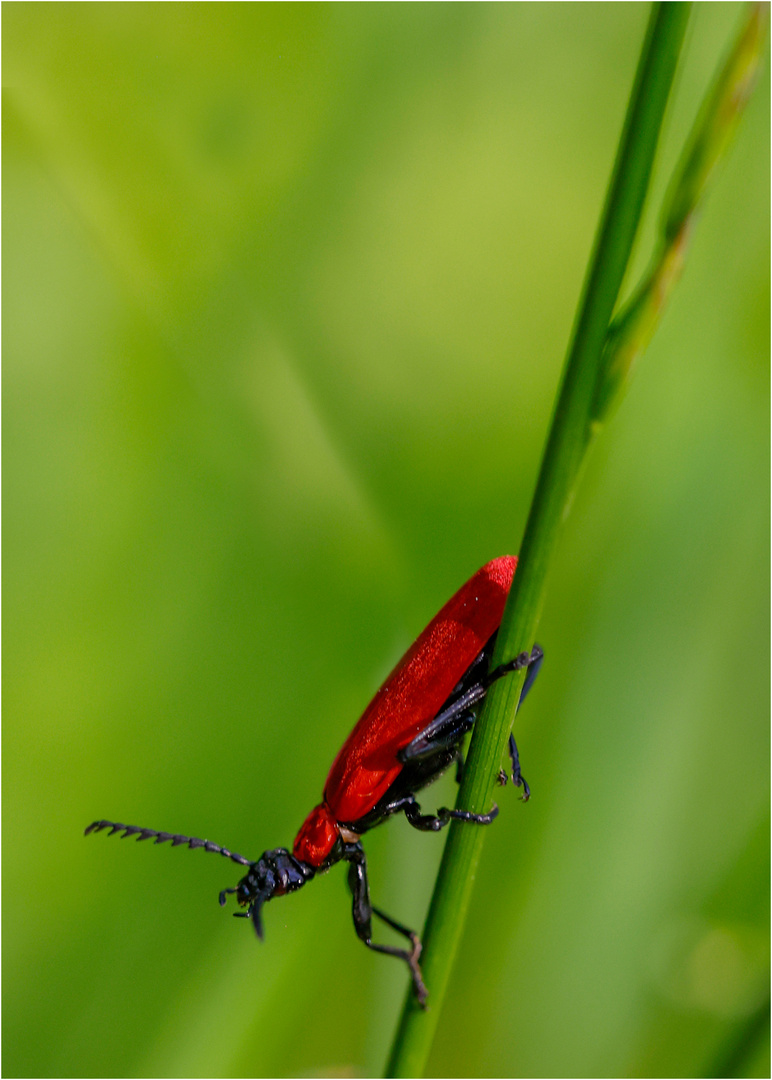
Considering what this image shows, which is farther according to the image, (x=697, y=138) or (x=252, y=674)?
(x=252, y=674)

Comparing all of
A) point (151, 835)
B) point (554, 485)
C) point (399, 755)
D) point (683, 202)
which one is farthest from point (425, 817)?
→ point (683, 202)

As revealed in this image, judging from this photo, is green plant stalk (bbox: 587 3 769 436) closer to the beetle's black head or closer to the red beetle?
the red beetle

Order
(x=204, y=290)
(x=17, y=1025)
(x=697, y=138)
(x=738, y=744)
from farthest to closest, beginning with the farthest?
1. (x=204, y=290)
2. (x=738, y=744)
3. (x=17, y=1025)
4. (x=697, y=138)

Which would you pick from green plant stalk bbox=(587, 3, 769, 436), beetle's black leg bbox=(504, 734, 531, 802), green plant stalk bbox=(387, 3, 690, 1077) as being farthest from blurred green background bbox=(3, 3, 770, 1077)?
green plant stalk bbox=(587, 3, 769, 436)

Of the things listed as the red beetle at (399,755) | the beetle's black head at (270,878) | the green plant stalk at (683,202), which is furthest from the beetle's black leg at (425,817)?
the green plant stalk at (683,202)

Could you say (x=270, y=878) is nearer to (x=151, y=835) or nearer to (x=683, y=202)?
(x=151, y=835)

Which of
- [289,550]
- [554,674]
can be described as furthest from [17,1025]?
[554,674]

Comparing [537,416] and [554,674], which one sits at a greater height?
[537,416]

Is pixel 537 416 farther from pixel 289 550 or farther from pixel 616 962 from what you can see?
pixel 616 962
